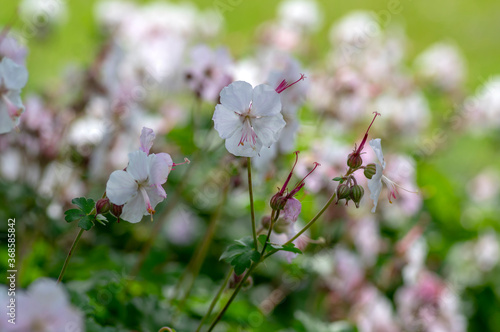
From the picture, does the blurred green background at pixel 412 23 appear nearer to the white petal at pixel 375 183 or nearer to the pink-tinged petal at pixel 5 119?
the pink-tinged petal at pixel 5 119

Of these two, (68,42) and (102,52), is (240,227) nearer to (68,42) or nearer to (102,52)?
(102,52)

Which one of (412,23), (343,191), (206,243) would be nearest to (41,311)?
(343,191)

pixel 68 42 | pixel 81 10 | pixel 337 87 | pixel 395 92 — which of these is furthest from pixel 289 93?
pixel 81 10

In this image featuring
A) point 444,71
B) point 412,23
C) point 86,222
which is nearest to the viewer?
point 86,222

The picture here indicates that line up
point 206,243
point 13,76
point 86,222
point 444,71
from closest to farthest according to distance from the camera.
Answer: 1. point 86,222
2. point 13,76
3. point 206,243
4. point 444,71

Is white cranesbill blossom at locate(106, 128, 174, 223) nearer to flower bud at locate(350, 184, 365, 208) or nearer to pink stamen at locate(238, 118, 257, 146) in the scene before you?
pink stamen at locate(238, 118, 257, 146)

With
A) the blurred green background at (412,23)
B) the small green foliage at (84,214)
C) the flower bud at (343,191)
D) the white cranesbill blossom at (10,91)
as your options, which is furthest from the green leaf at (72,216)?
the blurred green background at (412,23)

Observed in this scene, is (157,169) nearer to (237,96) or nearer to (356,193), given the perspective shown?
(237,96)
